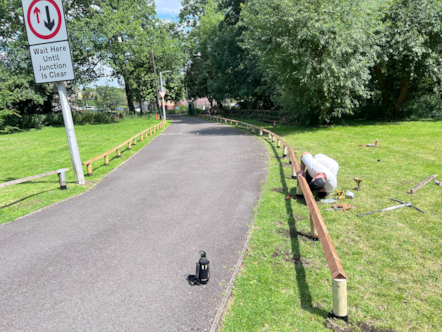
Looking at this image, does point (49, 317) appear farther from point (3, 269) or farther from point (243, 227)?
point (243, 227)

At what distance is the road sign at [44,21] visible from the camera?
7520mm

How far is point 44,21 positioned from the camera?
7641 mm

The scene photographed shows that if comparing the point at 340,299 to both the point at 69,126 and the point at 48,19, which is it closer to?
the point at 69,126

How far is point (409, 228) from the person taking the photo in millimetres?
4969

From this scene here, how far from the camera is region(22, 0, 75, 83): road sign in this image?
7.56 meters

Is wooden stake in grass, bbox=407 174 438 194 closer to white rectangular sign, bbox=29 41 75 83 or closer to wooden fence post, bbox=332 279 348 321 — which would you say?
wooden fence post, bbox=332 279 348 321

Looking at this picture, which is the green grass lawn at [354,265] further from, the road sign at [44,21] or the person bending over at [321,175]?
the road sign at [44,21]

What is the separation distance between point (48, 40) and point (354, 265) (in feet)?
29.3

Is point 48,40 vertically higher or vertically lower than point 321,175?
Result: higher

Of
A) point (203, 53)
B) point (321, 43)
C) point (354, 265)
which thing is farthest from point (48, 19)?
point (203, 53)

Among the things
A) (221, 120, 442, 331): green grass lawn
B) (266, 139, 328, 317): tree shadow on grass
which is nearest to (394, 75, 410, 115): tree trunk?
(221, 120, 442, 331): green grass lawn

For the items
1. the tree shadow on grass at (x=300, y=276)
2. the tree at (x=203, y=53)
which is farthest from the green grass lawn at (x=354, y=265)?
the tree at (x=203, y=53)

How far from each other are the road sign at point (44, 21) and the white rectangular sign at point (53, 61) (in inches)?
6.3

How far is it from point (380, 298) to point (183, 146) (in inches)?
500
